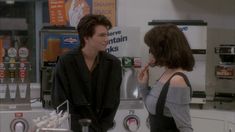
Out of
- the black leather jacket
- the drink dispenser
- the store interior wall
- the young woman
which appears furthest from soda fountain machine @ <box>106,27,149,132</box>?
the young woman

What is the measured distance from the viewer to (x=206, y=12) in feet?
10.2

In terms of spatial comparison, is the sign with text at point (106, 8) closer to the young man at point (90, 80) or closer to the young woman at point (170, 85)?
the young man at point (90, 80)

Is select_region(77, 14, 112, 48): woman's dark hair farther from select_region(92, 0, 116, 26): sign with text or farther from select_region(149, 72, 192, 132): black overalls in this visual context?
select_region(92, 0, 116, 26): sign with text

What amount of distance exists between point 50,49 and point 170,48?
105 cm

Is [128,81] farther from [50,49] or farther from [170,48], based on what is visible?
[170,48]

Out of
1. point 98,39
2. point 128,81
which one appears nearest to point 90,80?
point 98,39

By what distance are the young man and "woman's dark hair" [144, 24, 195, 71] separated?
0.51 meters

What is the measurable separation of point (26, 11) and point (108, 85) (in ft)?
4.41

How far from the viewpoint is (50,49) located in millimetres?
2580

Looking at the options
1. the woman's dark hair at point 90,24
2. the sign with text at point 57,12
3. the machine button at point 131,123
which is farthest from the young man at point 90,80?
the sign with text at point 57,12

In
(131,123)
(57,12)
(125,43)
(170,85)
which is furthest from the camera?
(57,12)

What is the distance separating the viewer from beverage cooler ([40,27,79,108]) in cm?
258

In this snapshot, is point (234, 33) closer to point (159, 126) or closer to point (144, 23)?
point (144, 23)

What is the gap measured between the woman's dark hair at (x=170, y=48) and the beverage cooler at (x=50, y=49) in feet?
3.05
